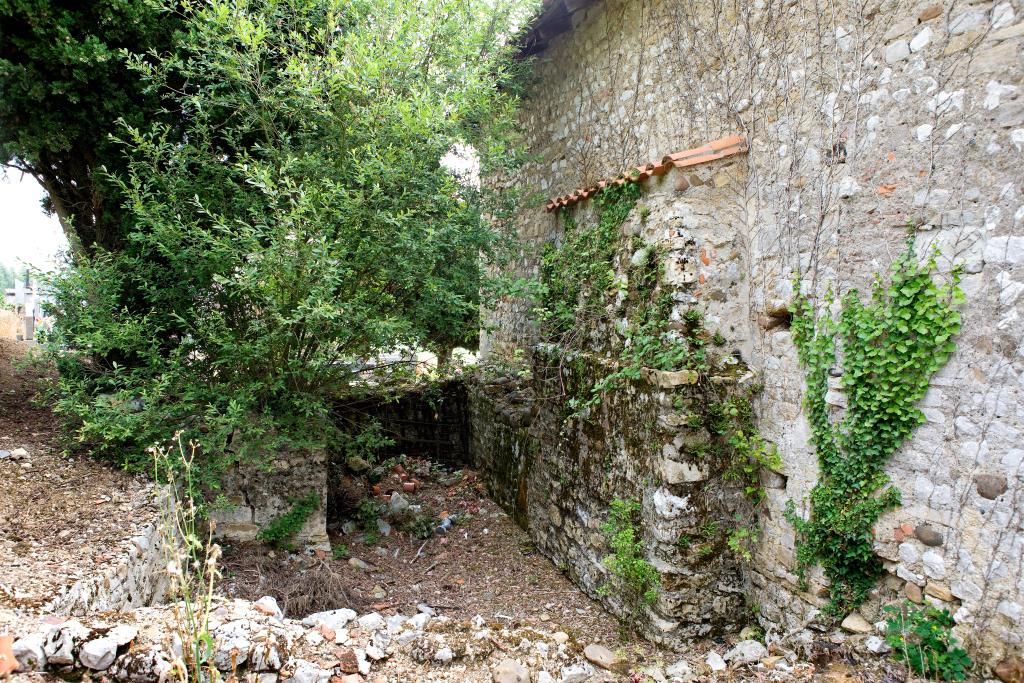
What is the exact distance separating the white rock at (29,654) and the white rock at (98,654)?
0.43 feet

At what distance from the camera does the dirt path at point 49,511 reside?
3170mm

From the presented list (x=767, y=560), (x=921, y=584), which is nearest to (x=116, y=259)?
(x=767, y=560)

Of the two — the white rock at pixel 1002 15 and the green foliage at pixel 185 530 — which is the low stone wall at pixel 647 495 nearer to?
A: the white rock at pixel 1002 15

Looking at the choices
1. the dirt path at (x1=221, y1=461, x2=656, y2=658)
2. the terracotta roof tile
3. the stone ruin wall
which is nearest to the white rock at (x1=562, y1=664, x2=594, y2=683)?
the dirt path at (x1=221, y1=461, x2=656, y2=658)

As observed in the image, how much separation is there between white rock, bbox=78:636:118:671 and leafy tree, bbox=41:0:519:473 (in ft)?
6.76

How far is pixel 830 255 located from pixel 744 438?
1.30m

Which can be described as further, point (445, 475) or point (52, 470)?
point (445, 475)

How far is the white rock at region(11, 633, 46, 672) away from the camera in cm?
241

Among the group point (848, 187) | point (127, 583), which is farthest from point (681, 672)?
point (127, 583)

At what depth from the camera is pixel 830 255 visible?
137 inches

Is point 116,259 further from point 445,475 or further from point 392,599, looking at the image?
point 445,475

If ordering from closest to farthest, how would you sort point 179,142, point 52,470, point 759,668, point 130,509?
point 759,668 → point 130,509 → point 52,470 → point 179,142

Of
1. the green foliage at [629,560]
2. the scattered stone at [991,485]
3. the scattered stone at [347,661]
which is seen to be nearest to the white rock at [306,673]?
the scattered stone at [347,661]

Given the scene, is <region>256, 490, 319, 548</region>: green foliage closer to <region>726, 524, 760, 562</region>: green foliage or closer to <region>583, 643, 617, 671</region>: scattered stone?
<region>583, 643, 617, 671</region>: scattered stone
